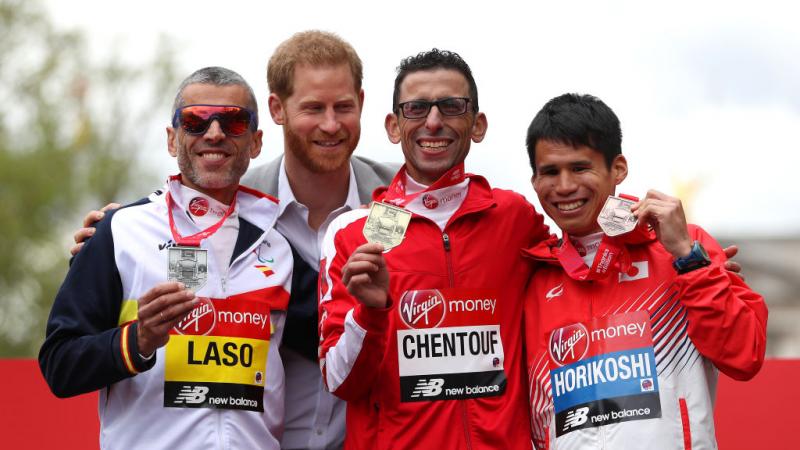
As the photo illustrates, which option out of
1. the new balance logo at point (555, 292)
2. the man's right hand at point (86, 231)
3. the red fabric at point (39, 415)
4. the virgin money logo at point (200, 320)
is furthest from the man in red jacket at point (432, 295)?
the red fabric at point (39, 415)

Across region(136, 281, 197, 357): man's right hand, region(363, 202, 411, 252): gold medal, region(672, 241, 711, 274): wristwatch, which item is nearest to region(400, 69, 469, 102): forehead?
region(363, 202, 411, 252): gold medal

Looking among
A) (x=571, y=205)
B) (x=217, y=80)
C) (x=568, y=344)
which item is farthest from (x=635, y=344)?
(x=217, y=80)

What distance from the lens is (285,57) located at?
219 inches

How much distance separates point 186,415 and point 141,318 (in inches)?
20.1

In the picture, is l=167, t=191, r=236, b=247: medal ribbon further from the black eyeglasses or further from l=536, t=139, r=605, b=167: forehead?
l=536, t=139, r=605, b=167: forehead

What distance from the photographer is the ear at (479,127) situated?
4.98 m

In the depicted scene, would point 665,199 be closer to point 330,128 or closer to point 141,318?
point 330,128

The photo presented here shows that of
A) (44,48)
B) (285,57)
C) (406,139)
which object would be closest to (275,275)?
(406,139)

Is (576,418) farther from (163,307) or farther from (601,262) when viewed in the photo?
(163,307)

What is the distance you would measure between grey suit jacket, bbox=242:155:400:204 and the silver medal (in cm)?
120

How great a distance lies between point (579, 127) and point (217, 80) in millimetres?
1613

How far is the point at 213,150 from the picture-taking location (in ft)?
16.0

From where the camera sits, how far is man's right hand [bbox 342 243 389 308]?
4.18 meters

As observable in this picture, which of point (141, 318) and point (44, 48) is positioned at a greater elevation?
point (44, 48)
